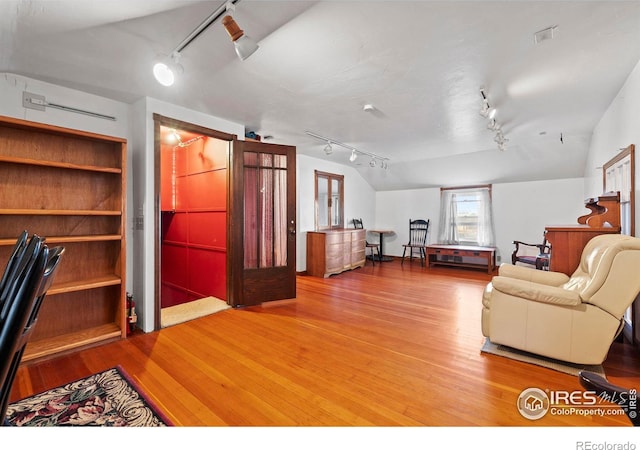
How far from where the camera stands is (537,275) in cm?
267

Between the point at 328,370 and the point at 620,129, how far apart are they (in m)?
3.72

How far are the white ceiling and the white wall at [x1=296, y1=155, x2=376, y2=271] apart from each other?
5.82 feet

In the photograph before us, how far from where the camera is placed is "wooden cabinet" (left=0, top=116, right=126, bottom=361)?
2234 mm

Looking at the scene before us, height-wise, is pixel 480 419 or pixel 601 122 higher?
pixel 601 122

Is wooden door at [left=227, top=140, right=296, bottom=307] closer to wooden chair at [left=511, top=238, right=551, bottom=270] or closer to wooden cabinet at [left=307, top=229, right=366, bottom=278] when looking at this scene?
wooden cabinet at [left=307, top=229, right=366, bottom=278]

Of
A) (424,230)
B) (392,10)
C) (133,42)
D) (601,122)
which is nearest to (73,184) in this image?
(133,42)

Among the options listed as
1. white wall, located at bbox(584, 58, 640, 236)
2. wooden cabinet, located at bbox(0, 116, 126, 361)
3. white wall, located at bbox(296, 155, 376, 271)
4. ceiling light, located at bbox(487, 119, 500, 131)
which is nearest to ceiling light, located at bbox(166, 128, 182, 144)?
wooden cabinet, located at bbox(0, 116, 126, 361)

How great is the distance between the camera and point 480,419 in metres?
1.53

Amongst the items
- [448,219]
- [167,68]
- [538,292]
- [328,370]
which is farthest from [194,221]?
[448,219]

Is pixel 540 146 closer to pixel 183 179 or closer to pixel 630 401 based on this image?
pixel 630 401

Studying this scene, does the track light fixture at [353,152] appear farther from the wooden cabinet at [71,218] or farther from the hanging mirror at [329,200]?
the wooden cabinet at [71,218]

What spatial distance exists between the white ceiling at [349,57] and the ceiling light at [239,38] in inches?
7.3

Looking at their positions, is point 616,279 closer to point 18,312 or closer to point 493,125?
point 493,125
